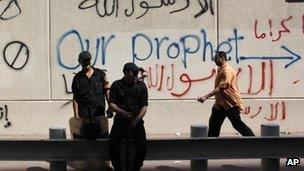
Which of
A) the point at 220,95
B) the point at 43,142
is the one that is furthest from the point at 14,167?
the point at 220,95

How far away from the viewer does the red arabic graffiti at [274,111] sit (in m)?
10.2

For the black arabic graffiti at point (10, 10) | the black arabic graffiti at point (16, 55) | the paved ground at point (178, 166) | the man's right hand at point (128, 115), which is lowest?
the paved ground at point (178, 166)

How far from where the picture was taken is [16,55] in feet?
32.6

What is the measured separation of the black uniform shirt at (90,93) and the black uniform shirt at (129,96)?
0.88 feet

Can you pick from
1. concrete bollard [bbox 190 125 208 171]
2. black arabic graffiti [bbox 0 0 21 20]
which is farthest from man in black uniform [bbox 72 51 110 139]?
black arabic graffiti [bbox 0 0 21 20]

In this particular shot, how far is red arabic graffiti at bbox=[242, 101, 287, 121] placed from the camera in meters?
10.2

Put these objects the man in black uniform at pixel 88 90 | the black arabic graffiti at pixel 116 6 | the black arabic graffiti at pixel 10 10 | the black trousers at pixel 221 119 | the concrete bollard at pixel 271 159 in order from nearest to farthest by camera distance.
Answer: the concrete bollard at pixel 271 159, the man in black uniform at pixel 88 90, the black trousers at pixel 221 119, the black arabic graffiti at pixel 10 10, the black arabic graffiti at pixel 116 6

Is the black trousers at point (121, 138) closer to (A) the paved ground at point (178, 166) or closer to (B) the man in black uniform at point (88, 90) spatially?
(B) the man in black uniform at point (88, 90)

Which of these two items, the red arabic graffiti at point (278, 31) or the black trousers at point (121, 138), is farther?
the red arabic graffiti at point (278, 31)

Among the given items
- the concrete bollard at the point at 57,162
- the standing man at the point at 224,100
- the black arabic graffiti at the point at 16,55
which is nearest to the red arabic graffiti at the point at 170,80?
the standing man at the point at 224,100

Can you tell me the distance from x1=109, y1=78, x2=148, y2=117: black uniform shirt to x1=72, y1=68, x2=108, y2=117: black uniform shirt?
270 millimetres

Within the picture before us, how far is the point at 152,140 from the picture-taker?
22.7 ft

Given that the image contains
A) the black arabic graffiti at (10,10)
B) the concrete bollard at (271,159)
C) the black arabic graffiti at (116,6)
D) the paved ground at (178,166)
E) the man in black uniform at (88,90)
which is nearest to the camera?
the concrete bollard at (271,159)

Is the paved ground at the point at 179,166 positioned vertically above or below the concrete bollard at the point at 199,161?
below
